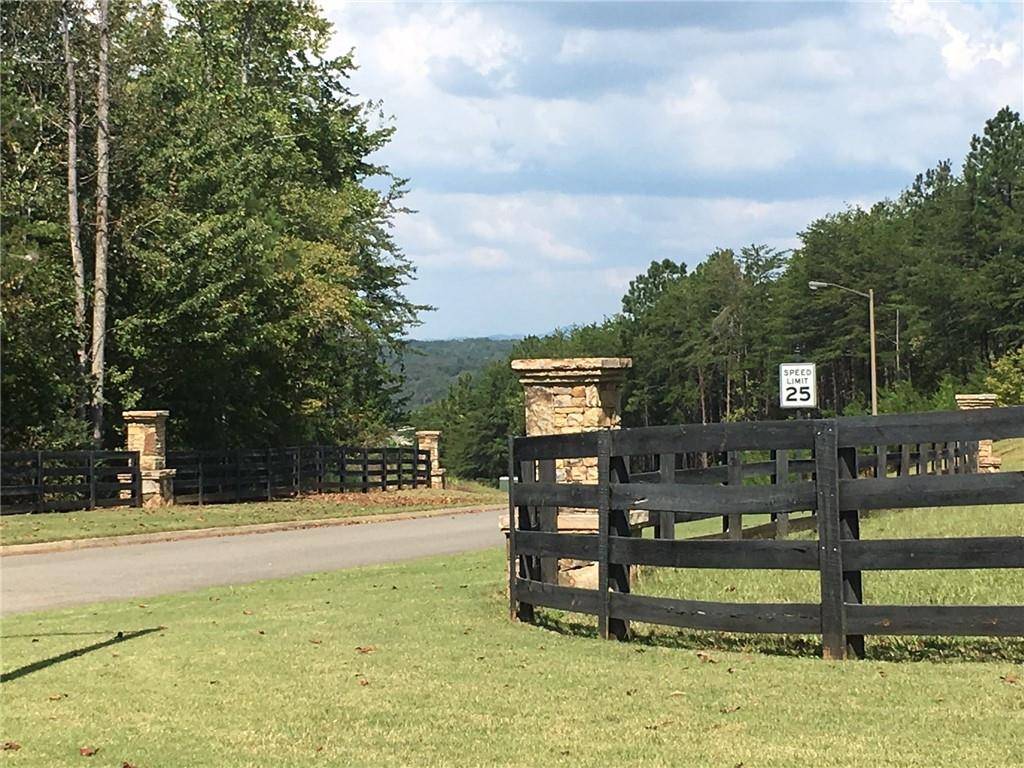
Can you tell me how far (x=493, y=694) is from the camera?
283 inches

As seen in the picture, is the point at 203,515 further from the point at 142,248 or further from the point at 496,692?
the point at 496,692

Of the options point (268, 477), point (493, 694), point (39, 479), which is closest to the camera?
point (493, 694)

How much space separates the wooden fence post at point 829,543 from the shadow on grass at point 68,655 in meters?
5.27

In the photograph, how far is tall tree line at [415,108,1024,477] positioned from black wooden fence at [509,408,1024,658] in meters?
47.5

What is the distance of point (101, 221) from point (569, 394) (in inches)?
886

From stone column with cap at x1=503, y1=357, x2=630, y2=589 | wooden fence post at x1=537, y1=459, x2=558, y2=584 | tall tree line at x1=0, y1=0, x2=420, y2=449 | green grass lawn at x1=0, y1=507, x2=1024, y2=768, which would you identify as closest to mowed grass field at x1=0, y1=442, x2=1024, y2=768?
green grass lawn at x1=0, y1=507, x2=1024, y2=768

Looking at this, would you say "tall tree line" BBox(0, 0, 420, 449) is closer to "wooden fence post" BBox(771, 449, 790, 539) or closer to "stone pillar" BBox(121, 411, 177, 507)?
"stone pillar" BBox(121, 411, 177, 507)

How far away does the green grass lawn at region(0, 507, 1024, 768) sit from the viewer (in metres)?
5.94

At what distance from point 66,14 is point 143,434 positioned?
419 inches

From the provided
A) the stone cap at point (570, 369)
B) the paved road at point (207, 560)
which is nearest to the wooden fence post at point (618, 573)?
the stone cap at point (570, 369)

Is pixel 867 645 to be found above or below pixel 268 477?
below

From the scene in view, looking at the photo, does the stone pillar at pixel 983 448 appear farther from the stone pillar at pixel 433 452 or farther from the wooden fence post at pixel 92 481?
the wooden fence post at pixel 92 481

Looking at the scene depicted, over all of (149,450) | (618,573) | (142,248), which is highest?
(142,248)

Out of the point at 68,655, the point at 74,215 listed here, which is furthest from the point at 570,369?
the point at 74,215
